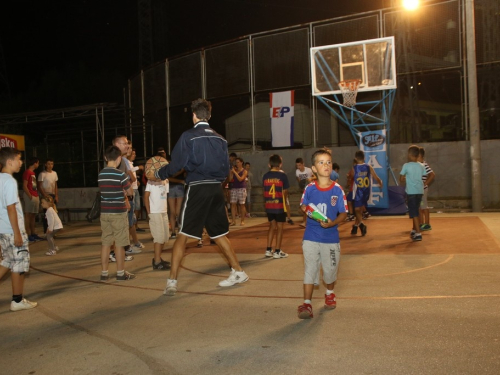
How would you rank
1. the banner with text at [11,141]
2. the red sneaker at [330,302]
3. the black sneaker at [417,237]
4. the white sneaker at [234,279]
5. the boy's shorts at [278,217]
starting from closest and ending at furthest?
the red sneaker at [330,302]
the white sneaker at [234,279]
the boy's shorts at [278,217]
the black sneaker at [417,237]
the banner with text at [11,141]

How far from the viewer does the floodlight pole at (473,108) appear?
1642cm

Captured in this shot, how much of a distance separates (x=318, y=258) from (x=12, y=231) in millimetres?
3502

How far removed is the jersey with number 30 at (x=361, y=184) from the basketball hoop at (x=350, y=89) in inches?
230

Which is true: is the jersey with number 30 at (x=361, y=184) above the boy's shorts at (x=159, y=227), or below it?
above

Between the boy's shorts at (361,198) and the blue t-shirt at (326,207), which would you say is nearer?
the blue t-shirt at (326,207)

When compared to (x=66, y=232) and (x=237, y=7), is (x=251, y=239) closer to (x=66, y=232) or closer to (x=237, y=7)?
(x=66, y=232)

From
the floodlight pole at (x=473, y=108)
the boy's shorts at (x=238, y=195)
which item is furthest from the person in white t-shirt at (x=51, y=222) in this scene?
the floodlight pole at (x=473, y=108)

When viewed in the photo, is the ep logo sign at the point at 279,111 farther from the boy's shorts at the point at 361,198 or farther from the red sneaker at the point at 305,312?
the red sneaker at the point at 305,312

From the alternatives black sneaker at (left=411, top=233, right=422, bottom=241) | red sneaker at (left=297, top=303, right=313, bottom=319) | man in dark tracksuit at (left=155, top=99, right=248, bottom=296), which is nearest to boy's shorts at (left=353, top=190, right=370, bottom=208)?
black sneaker at (left=411, top=233, right=422, bottom=241)

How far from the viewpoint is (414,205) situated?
37.4 feet

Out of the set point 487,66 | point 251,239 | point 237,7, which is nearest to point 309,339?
point 251,239

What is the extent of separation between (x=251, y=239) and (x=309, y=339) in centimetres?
761

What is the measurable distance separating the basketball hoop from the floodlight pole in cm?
334

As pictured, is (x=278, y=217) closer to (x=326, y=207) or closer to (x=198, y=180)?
(x=198, y=180)
